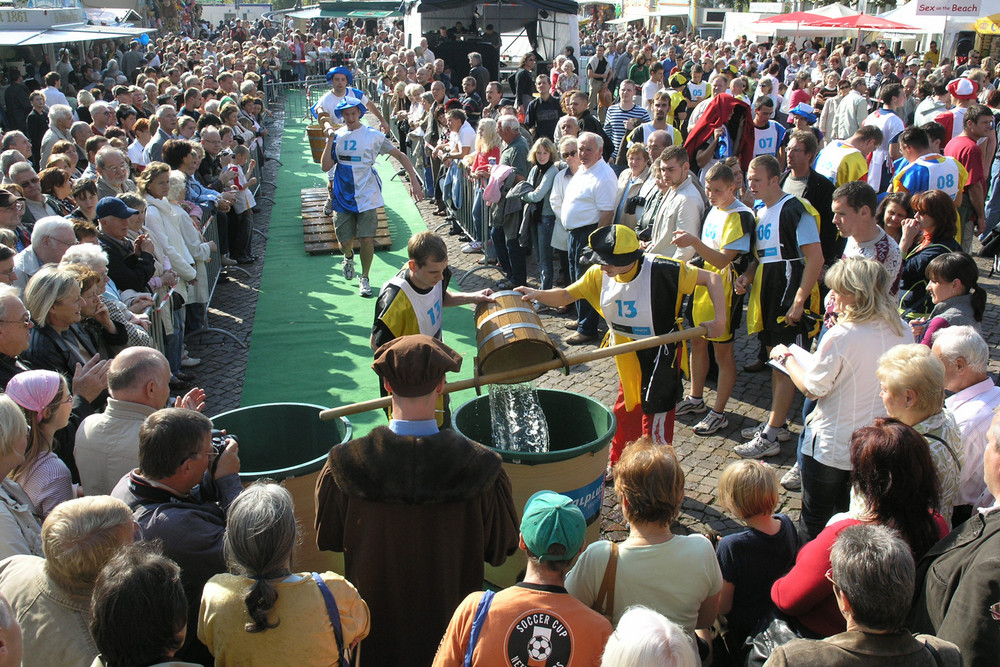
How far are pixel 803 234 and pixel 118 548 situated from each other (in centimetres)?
484

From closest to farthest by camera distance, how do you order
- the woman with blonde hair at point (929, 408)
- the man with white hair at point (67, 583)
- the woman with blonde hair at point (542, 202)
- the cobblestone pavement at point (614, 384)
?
the man with white hair at point (67, 583)
the woman with blonde hair at point (929, 408)
the cobblestone pavement at point (614, 384)
the woman with blonde hair at point (542, 202)

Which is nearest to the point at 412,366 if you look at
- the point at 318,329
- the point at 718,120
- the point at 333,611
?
the point at 333,611

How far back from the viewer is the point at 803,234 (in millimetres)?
5617

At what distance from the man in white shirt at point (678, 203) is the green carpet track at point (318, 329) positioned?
87.7 inches

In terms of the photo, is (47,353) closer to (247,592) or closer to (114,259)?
(114,259)

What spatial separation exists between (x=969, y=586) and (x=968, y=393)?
161cm

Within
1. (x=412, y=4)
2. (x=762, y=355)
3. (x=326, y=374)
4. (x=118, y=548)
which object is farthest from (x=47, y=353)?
(x=412, y=4)

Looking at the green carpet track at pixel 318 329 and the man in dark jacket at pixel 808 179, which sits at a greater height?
the man in dark jacket at pixel 808 179

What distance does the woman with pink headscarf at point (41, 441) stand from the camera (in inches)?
135

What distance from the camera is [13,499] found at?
3162mm

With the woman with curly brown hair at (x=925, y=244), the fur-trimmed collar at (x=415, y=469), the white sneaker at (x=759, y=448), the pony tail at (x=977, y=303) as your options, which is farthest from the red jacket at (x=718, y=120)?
the fur-trimmed collar at (x=415, y=469)

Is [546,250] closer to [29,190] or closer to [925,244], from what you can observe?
[925,244]

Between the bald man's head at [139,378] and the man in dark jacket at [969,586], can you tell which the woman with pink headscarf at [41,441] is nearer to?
the bald man's head at [139,378]

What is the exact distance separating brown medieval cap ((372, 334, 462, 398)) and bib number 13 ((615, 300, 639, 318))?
7.14ft
